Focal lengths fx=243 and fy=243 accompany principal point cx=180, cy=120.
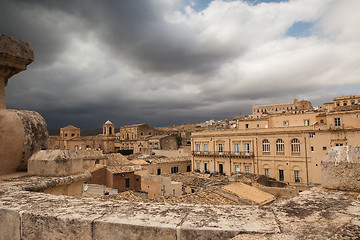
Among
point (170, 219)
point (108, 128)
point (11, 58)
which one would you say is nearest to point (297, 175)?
point (11, 58)

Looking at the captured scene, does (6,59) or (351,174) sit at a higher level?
(6,59)

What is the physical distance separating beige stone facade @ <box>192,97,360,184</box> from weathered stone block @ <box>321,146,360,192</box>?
2876 centimetres

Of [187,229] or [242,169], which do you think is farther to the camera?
[242,169]

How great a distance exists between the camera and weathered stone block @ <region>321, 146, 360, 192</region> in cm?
288

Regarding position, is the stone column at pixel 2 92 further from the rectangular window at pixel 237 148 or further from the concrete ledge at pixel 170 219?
the rectangular window at pixel 237 148

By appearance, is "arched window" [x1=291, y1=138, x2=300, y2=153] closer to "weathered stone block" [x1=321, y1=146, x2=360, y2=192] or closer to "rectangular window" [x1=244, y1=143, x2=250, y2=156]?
"rectangular window" [x1=244, y1=143, x2=250, y2=156]

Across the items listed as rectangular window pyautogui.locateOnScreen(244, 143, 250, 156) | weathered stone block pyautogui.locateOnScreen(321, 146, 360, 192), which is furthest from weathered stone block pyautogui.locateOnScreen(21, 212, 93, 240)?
rectangular window pyautogui.locateOnScreen(244, 143, 250, 156)

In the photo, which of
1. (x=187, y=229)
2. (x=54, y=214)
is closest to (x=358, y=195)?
(x=187, y=229)

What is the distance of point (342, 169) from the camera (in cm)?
296

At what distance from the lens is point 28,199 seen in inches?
104

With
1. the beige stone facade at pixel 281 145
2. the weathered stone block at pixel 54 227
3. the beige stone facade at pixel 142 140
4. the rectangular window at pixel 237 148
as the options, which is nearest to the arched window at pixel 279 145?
the beige stone facade at pixel 281 145

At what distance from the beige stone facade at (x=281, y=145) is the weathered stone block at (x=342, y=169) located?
28.8 metres

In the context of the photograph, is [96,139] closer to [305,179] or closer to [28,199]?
[305,179]

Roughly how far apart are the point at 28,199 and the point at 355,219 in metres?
3.14
